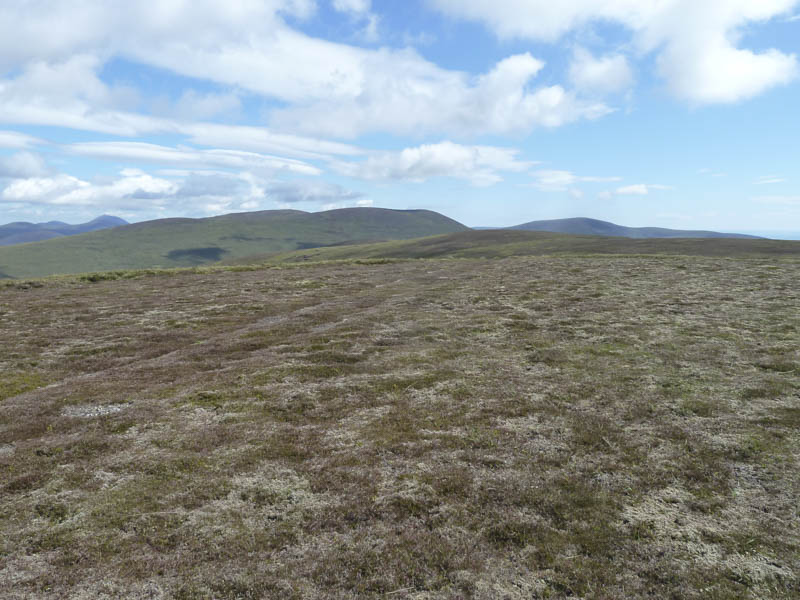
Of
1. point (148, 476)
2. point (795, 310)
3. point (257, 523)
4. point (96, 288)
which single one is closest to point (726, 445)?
point (257, 523)

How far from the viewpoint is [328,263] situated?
3760 inches

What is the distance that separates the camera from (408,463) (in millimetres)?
13914

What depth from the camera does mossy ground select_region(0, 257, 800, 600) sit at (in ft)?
31.2

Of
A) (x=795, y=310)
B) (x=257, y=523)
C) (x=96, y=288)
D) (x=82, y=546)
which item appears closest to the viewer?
(x=82, y=546)

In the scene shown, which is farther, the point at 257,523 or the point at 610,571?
the point at 257,523

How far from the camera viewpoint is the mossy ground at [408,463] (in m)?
9.52

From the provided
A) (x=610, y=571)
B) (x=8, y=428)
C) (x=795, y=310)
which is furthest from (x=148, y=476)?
(x=795, y=310)

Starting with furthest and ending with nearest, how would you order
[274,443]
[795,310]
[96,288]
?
[96,288], [795,310], [274,443]

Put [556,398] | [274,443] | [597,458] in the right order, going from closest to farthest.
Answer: [597,458]
[274,443]
[556,398]

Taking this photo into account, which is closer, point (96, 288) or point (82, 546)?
point (82, 546)

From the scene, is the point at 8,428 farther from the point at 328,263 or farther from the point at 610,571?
the point at 328,263

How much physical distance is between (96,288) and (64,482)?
184 ft

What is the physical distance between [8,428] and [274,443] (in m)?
10.3

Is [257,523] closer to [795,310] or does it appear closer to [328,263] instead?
[795,310]
